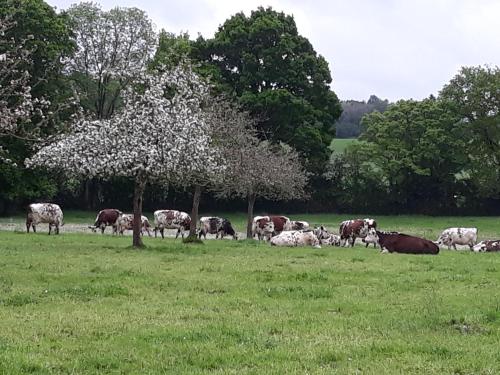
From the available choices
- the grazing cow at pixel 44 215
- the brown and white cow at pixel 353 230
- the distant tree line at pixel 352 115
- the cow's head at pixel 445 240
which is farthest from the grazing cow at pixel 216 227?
the distant tree line at pixel 352 115

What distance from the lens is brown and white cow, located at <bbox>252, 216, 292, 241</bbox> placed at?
36281 mm

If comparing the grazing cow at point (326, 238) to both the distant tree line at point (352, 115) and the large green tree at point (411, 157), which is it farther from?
the distant tree line at point (352, 115)

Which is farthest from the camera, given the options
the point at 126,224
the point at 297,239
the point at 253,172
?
the point at 126,224

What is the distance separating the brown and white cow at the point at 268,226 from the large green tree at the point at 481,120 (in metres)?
23.1

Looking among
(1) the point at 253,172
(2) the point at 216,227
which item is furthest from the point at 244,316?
(2) the point at 216,227

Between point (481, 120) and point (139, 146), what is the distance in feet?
124

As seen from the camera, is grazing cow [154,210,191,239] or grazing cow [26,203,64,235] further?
grazing cow [154,210,191,239]

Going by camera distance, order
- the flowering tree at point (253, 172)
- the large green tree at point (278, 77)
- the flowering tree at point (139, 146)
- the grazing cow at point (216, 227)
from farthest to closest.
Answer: the large green tree at point (278, 77), the grazing cow at point (216, 227), the flowering tree at point (253, 172), the flowering tree at point (139, 146)

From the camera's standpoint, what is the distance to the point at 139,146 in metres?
23.2

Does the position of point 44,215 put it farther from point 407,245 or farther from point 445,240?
point 445,240

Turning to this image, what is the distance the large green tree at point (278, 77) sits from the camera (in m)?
53.6

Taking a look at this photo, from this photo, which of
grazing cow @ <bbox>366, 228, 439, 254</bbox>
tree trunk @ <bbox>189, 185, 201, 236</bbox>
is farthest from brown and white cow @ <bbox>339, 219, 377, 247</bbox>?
tree trunk @ <bbox>189, 185, 201, 236</bbox>

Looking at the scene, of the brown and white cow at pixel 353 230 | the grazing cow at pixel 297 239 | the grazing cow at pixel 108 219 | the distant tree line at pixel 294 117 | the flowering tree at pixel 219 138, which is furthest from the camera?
the distant tree line at pixel 294 117

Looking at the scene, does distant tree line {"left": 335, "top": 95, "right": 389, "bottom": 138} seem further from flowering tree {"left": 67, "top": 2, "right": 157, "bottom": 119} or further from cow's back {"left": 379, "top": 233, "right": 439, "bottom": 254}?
cow's back {"left": 379, "top": 233, "right": 439, "bottom": 254}
